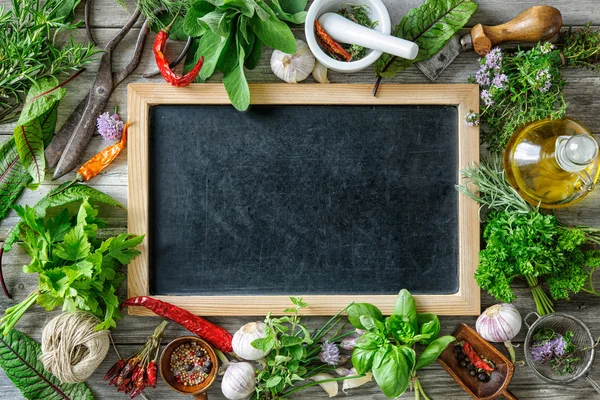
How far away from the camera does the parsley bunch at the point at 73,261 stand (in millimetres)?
1233

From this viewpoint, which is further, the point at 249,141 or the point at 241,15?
the point at 249,141

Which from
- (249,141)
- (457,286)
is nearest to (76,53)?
(249,141)

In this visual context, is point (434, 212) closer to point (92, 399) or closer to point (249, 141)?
point (249, 141)

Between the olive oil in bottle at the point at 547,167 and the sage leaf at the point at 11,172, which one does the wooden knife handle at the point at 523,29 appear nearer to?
the olive oil in bottle at the point at 547,167

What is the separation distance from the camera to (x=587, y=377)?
1.38 meters

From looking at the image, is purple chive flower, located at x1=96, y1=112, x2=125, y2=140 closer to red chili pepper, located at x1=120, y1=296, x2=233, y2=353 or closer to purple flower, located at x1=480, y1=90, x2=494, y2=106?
red chili pepper, located at x1=120, y1=296, x2=233, y2=353

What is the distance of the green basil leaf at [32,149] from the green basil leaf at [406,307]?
38.5 inches

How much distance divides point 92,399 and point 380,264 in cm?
86

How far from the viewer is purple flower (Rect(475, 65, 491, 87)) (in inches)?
53.3

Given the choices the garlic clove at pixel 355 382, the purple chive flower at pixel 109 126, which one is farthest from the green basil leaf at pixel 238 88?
the garlic clove at pixel 355 382

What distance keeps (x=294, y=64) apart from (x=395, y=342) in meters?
0.74

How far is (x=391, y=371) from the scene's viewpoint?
120 centimetres

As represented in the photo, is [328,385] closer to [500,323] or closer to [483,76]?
[500,323]

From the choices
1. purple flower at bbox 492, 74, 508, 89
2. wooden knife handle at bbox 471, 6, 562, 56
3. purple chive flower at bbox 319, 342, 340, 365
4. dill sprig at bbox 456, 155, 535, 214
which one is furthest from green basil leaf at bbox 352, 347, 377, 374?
wooden knife handle at bbox 471, 6, 562, 56
